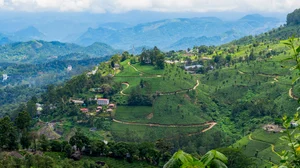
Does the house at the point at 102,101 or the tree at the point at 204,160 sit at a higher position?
the tree at the point at 204,160

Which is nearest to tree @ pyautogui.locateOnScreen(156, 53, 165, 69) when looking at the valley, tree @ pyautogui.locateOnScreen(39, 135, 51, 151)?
the valley

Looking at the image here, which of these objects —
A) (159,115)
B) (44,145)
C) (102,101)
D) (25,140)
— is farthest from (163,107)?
(25,140)

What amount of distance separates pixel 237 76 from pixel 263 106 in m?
13.0

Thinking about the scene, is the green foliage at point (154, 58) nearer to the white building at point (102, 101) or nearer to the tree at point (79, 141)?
the white building at point (102, 101)

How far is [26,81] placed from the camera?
148500 millimetres

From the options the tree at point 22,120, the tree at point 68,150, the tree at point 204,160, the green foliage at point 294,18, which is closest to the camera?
the tree at point 204,160

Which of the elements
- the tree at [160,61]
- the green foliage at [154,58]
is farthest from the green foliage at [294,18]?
the tree at [160,61]

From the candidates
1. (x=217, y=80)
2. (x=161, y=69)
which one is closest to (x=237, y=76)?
(x=217, y=80)

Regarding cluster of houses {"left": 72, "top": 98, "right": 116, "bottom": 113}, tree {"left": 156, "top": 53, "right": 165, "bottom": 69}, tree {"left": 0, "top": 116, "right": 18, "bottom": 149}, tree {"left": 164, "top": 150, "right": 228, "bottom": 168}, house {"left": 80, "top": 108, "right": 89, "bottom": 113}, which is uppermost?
tree {"left": 164, "top": 150, "right": 228, "bottom": 168}

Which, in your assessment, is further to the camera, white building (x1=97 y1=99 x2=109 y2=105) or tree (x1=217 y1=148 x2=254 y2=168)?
white building (x1=97 y1=99 x2=109 y2=105)

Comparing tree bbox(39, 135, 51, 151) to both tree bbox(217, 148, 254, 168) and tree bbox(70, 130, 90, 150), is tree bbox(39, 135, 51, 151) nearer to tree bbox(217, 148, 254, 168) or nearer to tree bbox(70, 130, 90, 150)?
tree bbox(70, 130, 90, 150)

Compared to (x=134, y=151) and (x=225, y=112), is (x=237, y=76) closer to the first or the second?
(x=225, y=112)

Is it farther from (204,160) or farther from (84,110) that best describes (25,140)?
(204,160)

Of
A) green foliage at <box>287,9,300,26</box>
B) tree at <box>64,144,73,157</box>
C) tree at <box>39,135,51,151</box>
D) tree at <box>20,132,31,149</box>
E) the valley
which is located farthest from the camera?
green foliage at <box>287,9,300,26</box>
